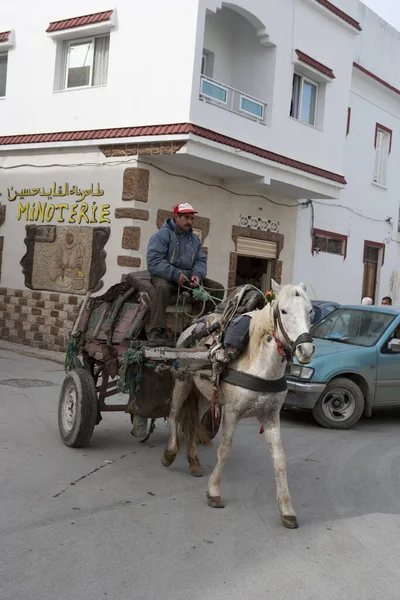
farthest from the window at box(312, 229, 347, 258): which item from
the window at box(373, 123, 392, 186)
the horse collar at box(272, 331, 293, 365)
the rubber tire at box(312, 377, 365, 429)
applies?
the horse collar at box(272, 331, 293, 365)

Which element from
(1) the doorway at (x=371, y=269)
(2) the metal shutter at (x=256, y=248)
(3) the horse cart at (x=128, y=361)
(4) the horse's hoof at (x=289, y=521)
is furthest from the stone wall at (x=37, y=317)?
(1) the doorway at (x=371, y=269)

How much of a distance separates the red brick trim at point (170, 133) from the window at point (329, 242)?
6.84ft

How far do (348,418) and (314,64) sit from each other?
9.20 m

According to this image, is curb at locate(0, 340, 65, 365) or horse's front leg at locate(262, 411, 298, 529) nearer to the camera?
horse's front leg at locate(262, 411, 298, 529)

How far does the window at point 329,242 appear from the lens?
1850cm

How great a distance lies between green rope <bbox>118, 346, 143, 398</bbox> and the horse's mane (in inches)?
54.4

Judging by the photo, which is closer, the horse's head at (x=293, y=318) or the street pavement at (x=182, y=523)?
the street pavement at (x=182, y=523)

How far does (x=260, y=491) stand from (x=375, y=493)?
Result: 113cm

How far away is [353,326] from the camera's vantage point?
1088 centimetres

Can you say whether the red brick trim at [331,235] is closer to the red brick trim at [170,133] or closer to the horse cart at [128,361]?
the red brick trim at [170,133]

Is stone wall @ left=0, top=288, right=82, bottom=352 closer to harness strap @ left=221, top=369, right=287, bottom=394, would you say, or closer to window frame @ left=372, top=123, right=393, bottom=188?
harness strap @ left=221, top=369, right=287, bottom=394

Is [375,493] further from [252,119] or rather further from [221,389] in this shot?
[252,119]

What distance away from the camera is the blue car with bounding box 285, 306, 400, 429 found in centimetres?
962

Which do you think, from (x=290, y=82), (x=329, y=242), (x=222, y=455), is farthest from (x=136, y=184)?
(x=222, y=455)
